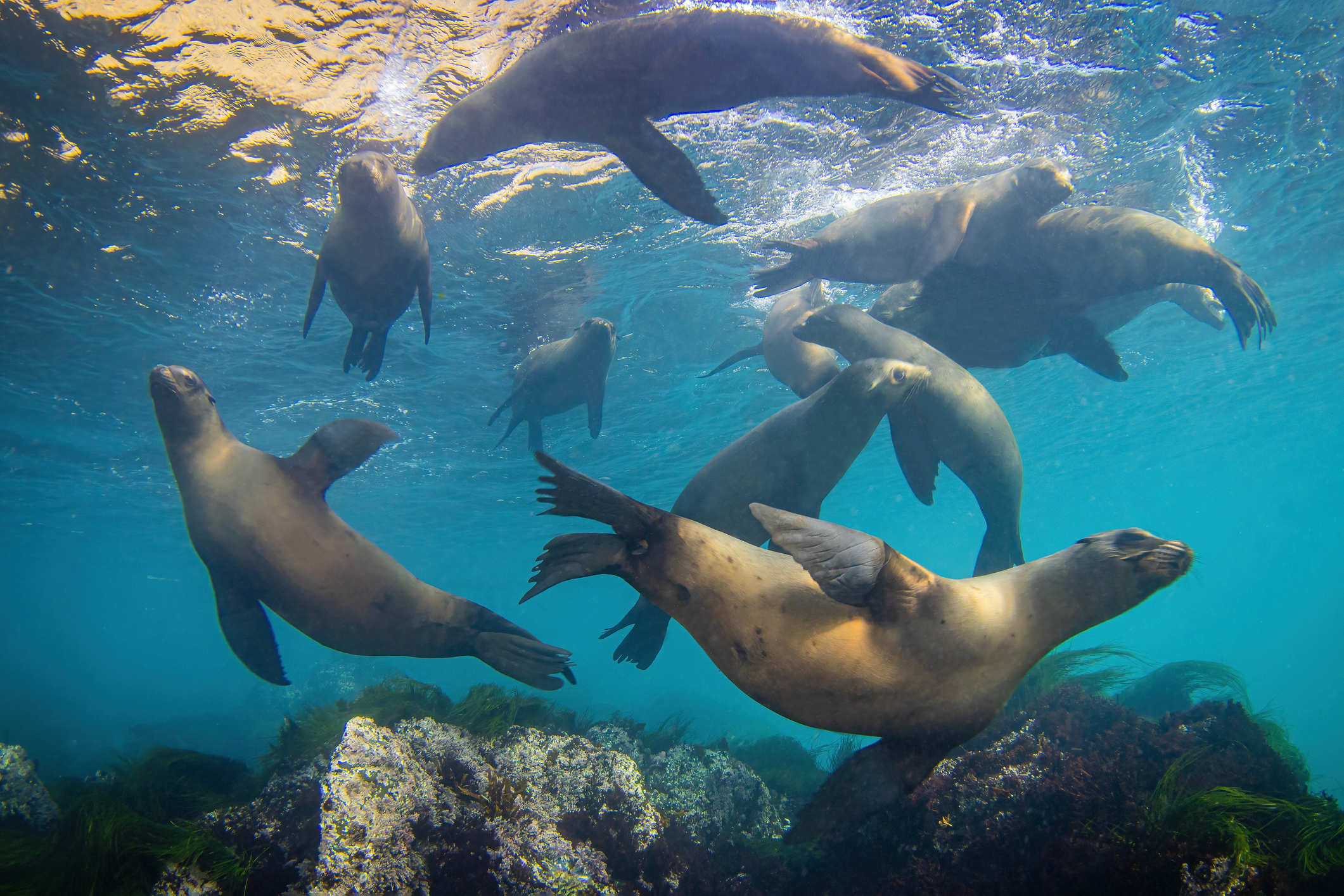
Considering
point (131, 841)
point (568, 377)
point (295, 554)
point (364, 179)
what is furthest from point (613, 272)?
point (131, 841)

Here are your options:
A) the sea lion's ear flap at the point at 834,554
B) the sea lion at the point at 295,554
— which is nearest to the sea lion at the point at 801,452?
the sea lion at the point at 295,554

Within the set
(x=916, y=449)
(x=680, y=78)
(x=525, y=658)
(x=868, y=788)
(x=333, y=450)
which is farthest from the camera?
(x=916, y=449)

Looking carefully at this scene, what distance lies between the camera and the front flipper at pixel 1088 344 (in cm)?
619

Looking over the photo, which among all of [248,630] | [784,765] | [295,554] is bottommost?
[784,765]

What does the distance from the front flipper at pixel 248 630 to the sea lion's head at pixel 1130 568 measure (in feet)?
17.1

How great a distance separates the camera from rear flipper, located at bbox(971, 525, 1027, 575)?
521cm

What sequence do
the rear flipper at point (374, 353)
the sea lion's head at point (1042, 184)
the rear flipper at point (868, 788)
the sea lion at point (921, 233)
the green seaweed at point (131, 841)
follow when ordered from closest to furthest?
the rear flipper at point (868, 788) → the green seaweed at point (131, 841) → the sea lion's head at point (1042, 184) → the rear flipper at point (374, 353) → the sea lion at point (921, 233)

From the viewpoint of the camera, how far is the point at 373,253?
465 centimetres

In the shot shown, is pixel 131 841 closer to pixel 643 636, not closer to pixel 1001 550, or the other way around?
pixel 643 636

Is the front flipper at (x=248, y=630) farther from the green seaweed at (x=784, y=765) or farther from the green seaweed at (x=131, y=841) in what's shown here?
the green seaweed at (x=784, y=765)

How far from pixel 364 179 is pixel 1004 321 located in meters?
6.51

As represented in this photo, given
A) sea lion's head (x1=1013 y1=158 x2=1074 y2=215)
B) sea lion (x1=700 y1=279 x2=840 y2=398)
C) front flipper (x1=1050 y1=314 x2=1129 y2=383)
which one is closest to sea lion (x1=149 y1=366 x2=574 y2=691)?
sea lion (x1=700 y1=279 x2=840 y2=398)

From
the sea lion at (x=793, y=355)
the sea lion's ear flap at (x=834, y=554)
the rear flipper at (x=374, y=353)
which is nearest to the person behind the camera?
the sea lion's ear flap at (x=834, y=554)

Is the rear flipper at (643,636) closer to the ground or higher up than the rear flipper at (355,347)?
closer to the ground
